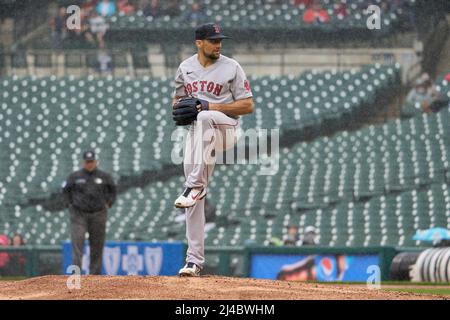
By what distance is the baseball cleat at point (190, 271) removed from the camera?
22.1 ft

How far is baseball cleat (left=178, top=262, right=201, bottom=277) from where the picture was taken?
22.1 feet

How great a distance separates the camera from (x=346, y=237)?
60.3 ft

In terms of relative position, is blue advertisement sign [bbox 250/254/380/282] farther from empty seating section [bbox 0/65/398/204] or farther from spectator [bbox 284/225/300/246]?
empty seating section [bbox 0/65/398/204]

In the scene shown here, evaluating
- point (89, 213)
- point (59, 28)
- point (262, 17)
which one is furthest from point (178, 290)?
point (59, 28)

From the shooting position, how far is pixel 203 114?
263 inches

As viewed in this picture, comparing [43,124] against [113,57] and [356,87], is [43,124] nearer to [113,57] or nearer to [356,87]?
[113,57]

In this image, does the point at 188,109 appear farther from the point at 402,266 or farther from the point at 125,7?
the point at 125,7

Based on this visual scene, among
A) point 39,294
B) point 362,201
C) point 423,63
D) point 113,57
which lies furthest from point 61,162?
point 39,294

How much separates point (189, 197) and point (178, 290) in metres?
1.02

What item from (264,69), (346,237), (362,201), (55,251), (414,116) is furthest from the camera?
(264,69)

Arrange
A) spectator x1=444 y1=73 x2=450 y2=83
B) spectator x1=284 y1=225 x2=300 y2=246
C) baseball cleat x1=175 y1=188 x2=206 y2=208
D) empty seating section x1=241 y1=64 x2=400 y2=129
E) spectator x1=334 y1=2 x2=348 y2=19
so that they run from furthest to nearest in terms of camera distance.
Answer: spectator x1=334 y1=2 x2=348 y2=19
empty seating section x1=241 y1=64 x2=400 y2=129
spectator x1=444 y1=73 x2=450 y2=83
spectator x1=284 y1=225 x2=300 y2=246
baseball cleat x1=175 y1=188 x2=206 y2=208

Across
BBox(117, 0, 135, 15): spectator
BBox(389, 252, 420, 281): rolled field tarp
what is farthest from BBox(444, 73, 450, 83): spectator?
BBox(389, 252, 420, 281): rolled field tarp

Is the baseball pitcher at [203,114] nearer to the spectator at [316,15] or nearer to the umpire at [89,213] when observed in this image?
the umpire at [89,213]

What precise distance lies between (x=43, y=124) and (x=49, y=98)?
2.24 feet
